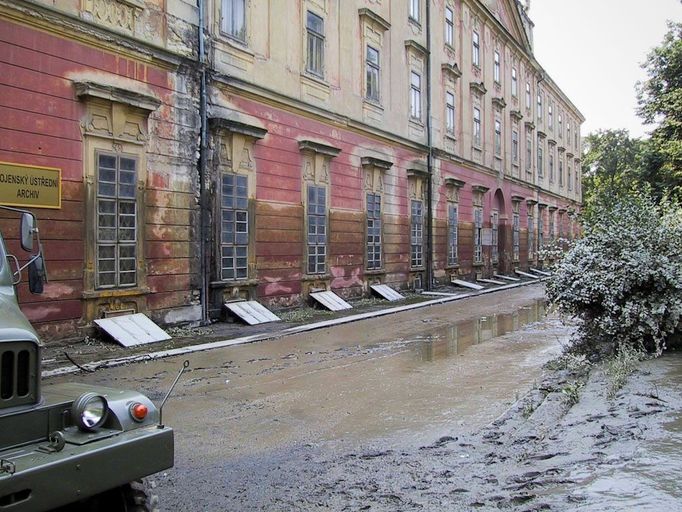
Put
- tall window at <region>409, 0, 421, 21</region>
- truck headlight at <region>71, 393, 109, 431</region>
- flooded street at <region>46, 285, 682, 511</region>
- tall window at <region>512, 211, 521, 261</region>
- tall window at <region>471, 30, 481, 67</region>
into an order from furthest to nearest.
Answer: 1. tall window at <region>512, 211, 521, 261</region>
2. tall window at <region>471, 30, 481, 67</region>
3. tall window at <region>409, 0, 421, 21</region>
4. flooded street at <region>46, 285, 682, 511</region>
5. truck headlight at <region>71, 393, 109, 431</region>

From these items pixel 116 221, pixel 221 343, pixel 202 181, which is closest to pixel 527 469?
pixel 221 343

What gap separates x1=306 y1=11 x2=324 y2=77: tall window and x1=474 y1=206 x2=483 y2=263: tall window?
43.8ft

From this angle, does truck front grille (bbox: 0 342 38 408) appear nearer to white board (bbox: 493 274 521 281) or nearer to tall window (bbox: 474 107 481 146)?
tall window (bbox: 474 107 481 146)

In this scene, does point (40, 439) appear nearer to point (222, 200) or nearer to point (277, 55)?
point (222, 200)

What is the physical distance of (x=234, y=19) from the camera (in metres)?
14.3

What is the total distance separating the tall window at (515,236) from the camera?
34000 mm

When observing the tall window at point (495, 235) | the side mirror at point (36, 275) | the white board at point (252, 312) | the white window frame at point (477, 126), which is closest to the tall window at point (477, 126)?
the white window frame at point (477, 126)

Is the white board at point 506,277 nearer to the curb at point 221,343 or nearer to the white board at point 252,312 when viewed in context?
the curb at point 221,343

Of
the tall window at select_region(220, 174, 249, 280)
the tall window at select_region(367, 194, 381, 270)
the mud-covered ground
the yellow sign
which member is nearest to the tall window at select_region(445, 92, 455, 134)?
the tall window at select_region(367, 194, 381, 270)

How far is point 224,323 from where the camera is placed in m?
13.6

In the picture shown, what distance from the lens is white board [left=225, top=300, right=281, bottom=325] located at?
13680 millimetres

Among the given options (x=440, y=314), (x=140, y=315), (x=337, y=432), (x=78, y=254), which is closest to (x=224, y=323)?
(x=140, y=315)

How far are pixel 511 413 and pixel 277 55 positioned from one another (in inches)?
466

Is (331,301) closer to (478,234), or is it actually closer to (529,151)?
(478,234)
